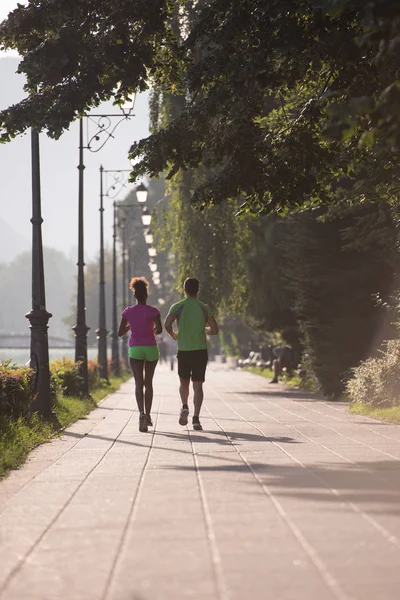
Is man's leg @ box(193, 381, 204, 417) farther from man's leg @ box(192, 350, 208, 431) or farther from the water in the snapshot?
the water

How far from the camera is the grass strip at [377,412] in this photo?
17219 millimetres

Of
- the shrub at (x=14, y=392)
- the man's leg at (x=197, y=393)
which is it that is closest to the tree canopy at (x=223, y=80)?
the man's leg at (x=197, y=393)

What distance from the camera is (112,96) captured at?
15.8 meters

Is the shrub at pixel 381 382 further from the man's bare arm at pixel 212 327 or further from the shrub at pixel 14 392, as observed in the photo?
the shrub at pixel 14 392

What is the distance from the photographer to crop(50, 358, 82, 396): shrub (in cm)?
2169

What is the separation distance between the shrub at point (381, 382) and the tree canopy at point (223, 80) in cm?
427

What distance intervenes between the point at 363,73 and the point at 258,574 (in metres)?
9.14

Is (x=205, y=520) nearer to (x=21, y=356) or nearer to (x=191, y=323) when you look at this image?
(x=191, y=323)

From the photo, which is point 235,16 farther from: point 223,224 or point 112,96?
point 223,224

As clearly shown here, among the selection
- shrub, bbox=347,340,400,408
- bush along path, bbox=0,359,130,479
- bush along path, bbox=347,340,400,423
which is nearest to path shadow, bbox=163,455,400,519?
bush along path, bbox=0,359,130,479

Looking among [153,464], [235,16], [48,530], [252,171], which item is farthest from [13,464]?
[235,16]

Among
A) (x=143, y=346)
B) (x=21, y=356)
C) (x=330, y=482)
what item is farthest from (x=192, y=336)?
(x=21, y=356)

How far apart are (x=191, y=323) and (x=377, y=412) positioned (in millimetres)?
4294

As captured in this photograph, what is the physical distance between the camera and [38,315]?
54.9 ft
